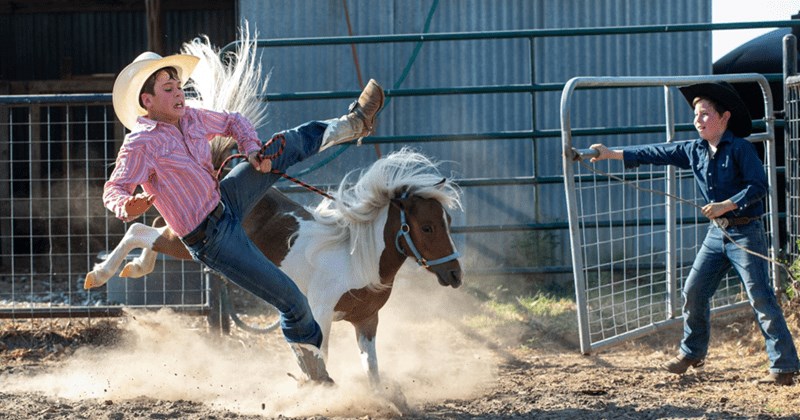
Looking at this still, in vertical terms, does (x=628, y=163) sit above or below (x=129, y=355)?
above

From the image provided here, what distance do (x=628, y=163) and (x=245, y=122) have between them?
2.22 metres

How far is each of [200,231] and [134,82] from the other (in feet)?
2.52

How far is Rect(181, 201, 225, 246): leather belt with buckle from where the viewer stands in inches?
172

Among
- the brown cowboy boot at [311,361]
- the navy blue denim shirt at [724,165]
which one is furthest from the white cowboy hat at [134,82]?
the navy blue denim shirt at [724,165]

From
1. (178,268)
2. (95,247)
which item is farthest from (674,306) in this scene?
(95,247)

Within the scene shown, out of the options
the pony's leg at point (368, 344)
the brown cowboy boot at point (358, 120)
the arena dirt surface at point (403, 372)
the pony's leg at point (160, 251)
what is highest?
the brown cowboy boot at point (358, 120)

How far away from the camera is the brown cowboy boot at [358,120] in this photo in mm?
4973

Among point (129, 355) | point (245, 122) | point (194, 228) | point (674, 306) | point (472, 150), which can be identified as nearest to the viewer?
point (194, 228)

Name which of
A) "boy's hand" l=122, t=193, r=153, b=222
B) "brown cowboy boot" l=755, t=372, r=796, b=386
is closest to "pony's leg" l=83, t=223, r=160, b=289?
"boy's hand" l=122, t=193, r=153, b=222

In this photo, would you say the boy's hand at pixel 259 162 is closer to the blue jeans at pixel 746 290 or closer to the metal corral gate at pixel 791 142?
the blue jeans at pixel 746 290

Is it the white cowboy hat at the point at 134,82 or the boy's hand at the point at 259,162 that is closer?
the white cowboy hat at the point at 134,82

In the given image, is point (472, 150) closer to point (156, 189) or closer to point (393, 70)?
point (393, 70)

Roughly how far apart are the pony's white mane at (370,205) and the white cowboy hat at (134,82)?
1.24 meters

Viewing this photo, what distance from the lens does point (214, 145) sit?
5.57 m
